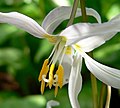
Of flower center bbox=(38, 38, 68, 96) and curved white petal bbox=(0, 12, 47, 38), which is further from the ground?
curved white petal bbox=(0, 12, 47, 38)

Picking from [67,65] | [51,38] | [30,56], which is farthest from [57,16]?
[30,56]

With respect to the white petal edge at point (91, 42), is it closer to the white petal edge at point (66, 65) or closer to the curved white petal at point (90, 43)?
the curved white petal at point (90, 43)

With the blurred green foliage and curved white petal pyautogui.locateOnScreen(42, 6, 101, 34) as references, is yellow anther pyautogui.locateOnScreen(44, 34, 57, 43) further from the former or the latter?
the blurred green foliage

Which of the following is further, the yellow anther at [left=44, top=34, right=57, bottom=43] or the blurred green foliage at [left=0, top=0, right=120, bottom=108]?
the blurred green foliage at [left=0, top=0, right=120, bottom=108]

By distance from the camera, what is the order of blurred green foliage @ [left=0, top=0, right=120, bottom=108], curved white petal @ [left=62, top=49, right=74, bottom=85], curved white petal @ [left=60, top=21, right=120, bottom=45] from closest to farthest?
curved white petal @ [left=60, top=21, right=120, bottom=45], curved white petal @ [left=62, top=49, right=74, bottom=85], blurred green foliage @ [left=0, top=0, right=120, bottom=108]

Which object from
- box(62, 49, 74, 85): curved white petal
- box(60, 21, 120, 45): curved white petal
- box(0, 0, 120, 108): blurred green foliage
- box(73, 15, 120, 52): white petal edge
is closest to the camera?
box(60, 21, 120, 45): curved white petal

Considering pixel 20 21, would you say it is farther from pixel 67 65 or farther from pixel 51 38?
pixel 67 65

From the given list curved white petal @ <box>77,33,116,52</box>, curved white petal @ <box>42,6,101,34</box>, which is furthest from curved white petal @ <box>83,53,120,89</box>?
curved white petal @ <box>42,6,101,34</box>

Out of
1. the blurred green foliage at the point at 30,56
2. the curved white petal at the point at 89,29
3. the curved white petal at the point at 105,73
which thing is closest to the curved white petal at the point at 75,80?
the curved white petal at the point at 105,73
